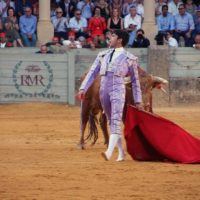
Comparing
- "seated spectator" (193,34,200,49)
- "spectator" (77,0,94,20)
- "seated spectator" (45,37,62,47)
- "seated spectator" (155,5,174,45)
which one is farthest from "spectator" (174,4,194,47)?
"seated spectator" (45,37,62,47)

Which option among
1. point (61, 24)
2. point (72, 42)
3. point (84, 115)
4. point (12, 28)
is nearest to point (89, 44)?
point (72, 42)

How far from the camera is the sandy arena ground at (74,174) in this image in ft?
29.7

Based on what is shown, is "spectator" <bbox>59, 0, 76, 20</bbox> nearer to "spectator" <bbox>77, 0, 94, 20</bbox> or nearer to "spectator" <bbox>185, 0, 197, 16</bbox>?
"spectator" <bbox>77, 0, 94, 20</bbox>

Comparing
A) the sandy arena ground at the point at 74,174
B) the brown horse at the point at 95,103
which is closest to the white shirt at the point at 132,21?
the sandy arena ground at the point at 74,174

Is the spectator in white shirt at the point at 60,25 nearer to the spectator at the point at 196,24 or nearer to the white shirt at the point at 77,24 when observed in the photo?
the white shirt at the point at 77,24

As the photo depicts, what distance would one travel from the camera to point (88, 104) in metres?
13.9

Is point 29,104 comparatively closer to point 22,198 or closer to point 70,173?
point 70,173

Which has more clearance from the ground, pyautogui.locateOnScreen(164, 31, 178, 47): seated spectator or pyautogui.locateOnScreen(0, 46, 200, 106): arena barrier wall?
pyautogui.locateOnScreen(164, 31, 178, 47): seated spectator

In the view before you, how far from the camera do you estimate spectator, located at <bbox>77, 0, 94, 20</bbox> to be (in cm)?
2316

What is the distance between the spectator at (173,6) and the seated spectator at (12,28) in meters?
3.78

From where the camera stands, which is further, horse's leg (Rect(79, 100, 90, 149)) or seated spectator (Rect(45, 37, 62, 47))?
seated spectator (Rect(45, 37, 62, 47))

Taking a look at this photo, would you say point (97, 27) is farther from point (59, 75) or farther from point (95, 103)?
point (95, 103)

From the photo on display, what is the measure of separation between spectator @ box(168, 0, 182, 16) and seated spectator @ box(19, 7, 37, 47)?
3.28 metres

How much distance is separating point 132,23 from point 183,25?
1.20 metres
